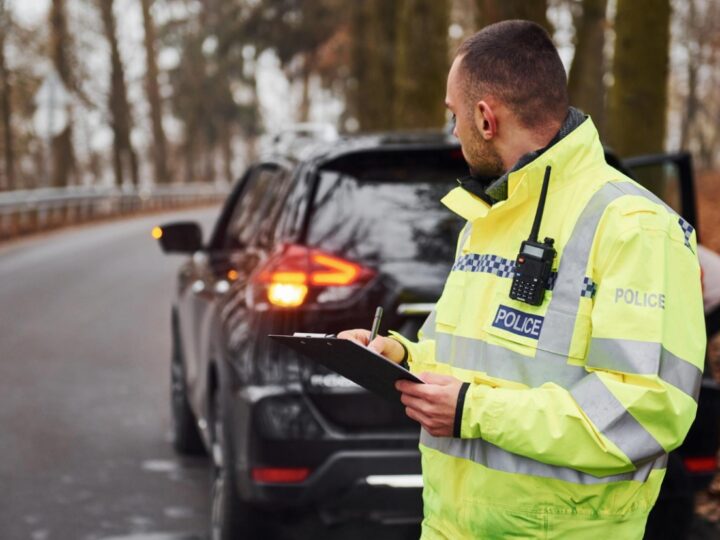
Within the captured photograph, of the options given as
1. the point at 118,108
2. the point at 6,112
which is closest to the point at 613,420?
the point at 6,112

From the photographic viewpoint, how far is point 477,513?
2.41 metres

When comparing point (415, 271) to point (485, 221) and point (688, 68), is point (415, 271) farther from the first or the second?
point (688, 68)

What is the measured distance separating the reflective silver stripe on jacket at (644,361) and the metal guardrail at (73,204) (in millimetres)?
22921

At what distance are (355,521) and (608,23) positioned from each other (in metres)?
18.1

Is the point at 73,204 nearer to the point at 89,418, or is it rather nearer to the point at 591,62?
the point at 591,62

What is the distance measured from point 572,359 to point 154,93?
1803 inches

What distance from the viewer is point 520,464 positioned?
7.57 ft

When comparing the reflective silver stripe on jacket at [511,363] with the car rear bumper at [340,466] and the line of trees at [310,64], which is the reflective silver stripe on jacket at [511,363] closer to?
the car rear bumper at [340,466]

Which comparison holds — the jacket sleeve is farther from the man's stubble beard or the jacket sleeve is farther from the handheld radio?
the man's stubble beard

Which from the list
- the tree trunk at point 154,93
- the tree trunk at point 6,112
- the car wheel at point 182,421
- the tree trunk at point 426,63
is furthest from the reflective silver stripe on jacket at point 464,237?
the tree trunk at point 154,93

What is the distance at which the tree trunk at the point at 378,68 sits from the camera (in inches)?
977

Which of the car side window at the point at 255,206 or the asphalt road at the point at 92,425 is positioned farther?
the asphalt road at the point at 92,425

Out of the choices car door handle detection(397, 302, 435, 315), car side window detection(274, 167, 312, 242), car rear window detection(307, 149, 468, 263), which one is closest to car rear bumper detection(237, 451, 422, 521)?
car door handle detection(397, 302, 435, 315)

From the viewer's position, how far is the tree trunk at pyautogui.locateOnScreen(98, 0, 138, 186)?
38469mm
